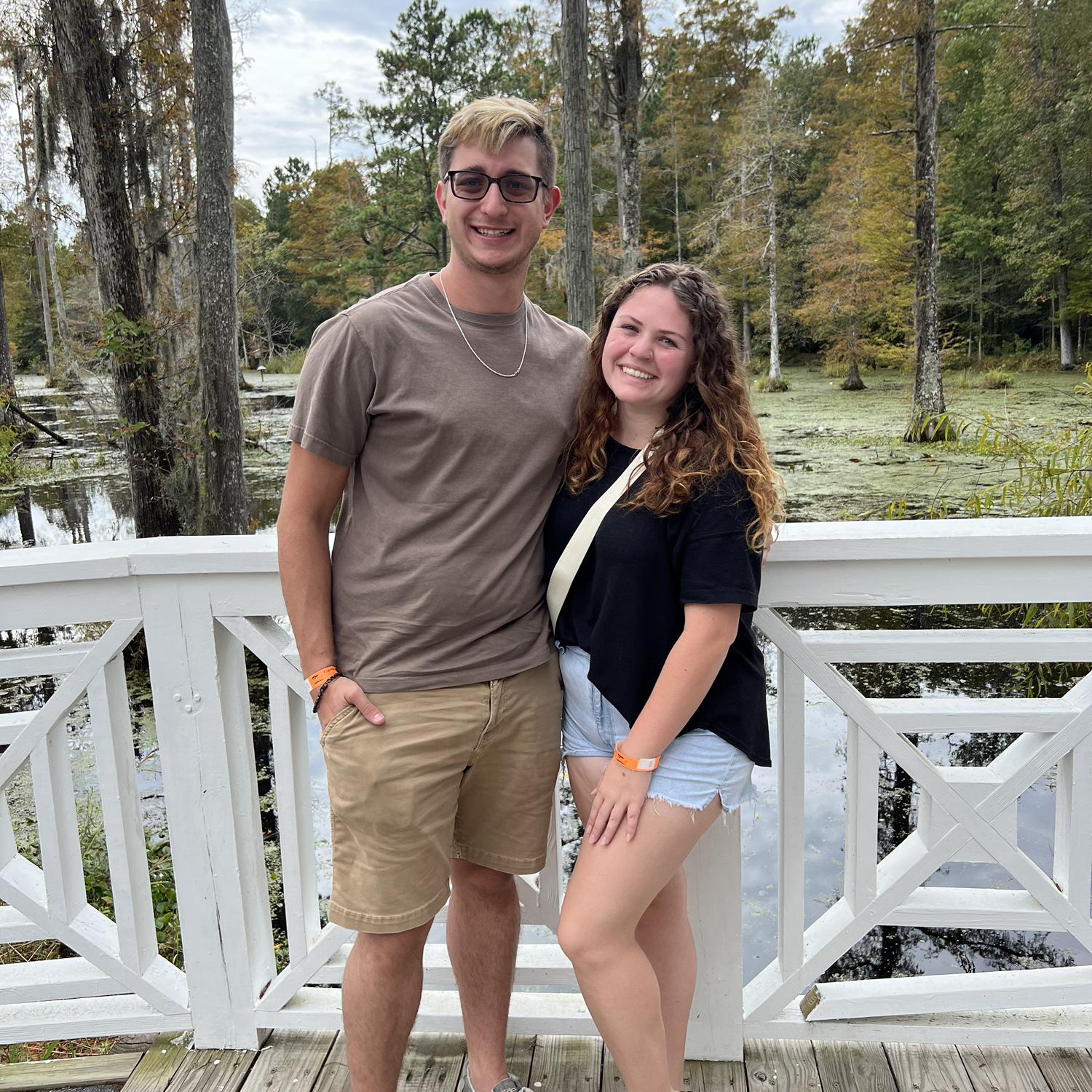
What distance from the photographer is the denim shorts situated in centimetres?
123

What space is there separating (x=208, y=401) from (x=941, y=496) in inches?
230

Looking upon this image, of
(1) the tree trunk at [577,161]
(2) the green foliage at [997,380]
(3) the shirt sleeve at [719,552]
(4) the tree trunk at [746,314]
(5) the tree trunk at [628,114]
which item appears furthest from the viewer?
(4) the tree trunk at [746,314]

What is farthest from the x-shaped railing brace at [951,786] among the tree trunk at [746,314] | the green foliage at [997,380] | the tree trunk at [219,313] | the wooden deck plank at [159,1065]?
the tree trunk at [746,314]

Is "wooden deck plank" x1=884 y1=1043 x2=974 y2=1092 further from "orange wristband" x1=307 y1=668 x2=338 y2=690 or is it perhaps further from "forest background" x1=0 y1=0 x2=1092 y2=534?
"forest background" x1=0 y1=0 x2=1092 y2=534

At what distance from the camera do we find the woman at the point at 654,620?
1.17 metres

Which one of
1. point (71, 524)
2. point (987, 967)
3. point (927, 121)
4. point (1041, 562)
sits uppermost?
point (927, 121)

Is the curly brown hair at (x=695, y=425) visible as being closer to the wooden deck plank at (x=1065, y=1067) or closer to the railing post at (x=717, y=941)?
the railing post at (x=717, y=941)

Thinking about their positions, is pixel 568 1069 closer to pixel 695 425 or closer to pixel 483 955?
pixel 483 955

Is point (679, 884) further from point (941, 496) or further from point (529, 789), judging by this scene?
point (941, 496)

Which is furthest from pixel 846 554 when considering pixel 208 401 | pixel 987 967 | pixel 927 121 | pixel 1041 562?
pixel 927 121

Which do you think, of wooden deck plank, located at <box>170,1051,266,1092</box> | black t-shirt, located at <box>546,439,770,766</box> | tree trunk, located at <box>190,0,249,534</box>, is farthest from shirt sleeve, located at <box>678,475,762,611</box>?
tree trunk, located at <box>190,0,249,534</box>

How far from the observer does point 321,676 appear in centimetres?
128

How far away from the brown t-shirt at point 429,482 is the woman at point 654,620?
73 mm

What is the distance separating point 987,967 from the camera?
2826 mm
